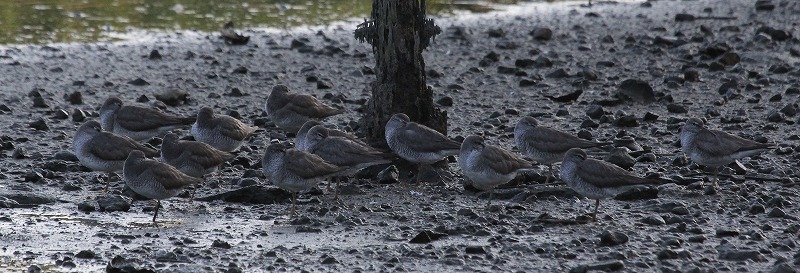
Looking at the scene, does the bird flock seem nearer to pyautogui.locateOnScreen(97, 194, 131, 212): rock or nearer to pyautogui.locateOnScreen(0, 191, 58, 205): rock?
pyautogui.locateOnScreen(97, 194, 131, 212): rock

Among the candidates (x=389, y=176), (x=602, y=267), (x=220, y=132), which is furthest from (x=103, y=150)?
(x=602, y=267)

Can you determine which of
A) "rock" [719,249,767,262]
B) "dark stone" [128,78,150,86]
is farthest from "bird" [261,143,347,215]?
"dark stone" [128,78,150,86]

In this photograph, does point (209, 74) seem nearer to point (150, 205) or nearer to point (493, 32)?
point (493, 32)

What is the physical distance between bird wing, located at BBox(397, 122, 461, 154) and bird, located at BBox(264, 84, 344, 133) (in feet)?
9.12

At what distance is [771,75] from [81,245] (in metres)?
11.5

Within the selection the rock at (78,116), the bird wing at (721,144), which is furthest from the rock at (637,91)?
the rock at (78,116)

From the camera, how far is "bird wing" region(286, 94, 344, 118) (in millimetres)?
15484

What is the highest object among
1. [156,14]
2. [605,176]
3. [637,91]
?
[605,176]

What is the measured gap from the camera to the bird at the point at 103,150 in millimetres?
12953

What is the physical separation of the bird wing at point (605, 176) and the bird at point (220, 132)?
164 inches

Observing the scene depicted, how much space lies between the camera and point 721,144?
12.7 m

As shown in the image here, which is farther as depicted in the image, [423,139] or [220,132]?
[220,132]

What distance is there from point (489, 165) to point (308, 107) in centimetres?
391

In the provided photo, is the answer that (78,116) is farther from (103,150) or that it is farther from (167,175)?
(167,175)
